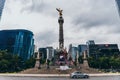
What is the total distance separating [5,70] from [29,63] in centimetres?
1988

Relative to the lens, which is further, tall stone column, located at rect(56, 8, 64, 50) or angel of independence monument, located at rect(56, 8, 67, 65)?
tall stone column, located at rect(56, 8, 64, 50)

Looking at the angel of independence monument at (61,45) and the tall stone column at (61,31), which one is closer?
the angel of independence monument at (61,45)

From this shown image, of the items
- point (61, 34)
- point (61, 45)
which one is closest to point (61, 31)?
point (61, 34)

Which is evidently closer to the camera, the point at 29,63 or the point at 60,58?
the point at 60,58

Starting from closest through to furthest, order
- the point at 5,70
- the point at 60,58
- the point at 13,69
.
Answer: the point at 60,58 → the point at 5,70 → the point at 13,69

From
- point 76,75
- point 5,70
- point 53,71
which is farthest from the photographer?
point 5,70

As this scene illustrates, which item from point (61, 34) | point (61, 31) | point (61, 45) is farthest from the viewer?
point (61, 31)

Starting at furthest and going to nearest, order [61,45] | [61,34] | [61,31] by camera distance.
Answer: [61,31]
[61,34]
[61,45]

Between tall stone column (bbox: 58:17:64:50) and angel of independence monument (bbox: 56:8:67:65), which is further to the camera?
tall stone column (bbox: 58:17:64:50)

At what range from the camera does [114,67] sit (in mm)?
143500

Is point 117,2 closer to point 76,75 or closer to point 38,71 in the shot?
point 38,71

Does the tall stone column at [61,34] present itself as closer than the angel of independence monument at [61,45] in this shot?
No

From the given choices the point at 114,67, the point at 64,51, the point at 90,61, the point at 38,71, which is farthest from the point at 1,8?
the point at 114,67

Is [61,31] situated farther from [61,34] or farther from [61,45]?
[61,45]
